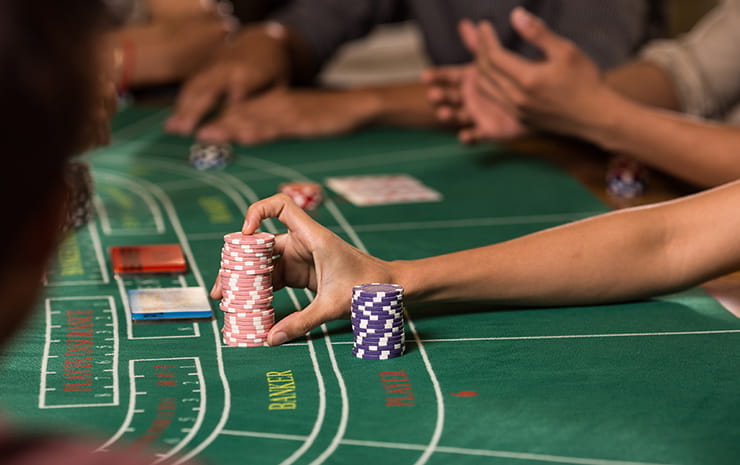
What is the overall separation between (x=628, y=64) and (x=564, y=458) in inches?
106

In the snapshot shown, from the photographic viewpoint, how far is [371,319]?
1838mm

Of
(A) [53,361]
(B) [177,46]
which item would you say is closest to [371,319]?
(A) [53,361]

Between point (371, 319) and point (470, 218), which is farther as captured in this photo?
point (470, 218)

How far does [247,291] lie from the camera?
192 centimetres

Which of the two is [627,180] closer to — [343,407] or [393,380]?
[393,380]

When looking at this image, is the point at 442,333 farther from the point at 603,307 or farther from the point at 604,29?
the point at 604,29

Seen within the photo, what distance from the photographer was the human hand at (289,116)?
3.93 metres

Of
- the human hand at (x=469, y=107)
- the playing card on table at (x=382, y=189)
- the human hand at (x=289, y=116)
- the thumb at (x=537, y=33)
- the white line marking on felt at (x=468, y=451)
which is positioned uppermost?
the thumb at (x=537, y=33)

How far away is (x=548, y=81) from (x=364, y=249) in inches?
40.5

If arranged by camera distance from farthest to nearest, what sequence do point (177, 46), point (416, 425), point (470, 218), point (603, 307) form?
point (177, 46) < point (470, 218) < point (603, 307) < point (416, 425)

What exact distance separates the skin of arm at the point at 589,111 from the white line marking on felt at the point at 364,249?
744 millimetres

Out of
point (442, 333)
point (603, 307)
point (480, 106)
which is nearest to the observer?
point (442, 333)

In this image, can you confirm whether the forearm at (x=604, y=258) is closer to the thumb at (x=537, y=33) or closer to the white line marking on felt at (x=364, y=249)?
the white line marking on felt at (x=364, y=249)

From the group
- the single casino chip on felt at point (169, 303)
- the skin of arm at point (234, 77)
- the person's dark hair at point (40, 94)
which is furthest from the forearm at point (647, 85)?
the person's dark hair at point (40, 94)
